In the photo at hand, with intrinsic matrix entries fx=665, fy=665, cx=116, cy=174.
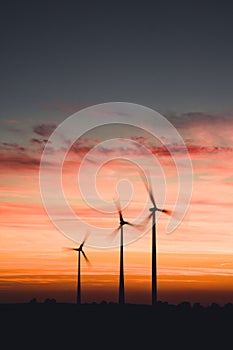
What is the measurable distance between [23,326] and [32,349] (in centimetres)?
3895

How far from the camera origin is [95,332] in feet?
380

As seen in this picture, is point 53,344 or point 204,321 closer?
point 53,344

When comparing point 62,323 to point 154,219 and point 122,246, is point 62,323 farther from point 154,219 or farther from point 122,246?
point 154,219

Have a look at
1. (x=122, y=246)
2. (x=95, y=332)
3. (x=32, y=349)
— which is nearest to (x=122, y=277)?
(x=122, y=246)

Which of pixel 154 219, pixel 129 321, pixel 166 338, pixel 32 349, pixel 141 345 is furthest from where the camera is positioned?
pixel 129 321

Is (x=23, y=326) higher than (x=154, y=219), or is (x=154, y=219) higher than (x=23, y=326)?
(x=154, y=219)

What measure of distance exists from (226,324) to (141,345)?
43.9 metres

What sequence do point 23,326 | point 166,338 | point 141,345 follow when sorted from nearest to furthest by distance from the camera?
point 141,345 → point 166,338 → point 23,326

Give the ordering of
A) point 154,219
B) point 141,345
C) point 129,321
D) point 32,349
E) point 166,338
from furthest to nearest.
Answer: point 129,321
point 154,219
point 166,338
point 141,345
point 32,349

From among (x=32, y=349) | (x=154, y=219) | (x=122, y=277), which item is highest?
(x=154, y=219)

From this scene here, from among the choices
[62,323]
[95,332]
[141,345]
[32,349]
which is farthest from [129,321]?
[32,349]

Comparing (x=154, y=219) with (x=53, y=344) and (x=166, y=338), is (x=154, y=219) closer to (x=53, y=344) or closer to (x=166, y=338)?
(x=166, y=338)

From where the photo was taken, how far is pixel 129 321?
461ft

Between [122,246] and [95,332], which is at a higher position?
[122,246]
